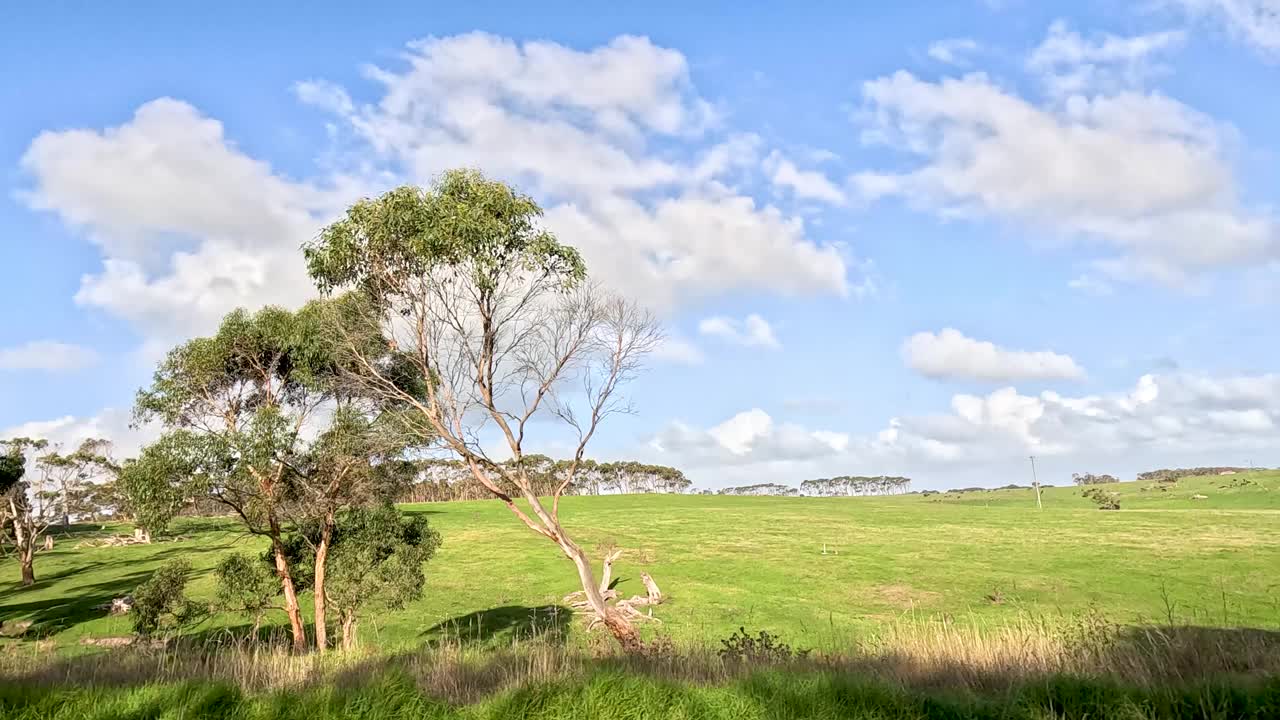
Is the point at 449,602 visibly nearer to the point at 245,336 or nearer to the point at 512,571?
the point at 512,571

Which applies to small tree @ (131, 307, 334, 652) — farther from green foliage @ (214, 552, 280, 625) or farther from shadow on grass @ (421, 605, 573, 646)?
shadow on grass @ (421, 605, 573, 646)

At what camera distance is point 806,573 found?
56.6 meters

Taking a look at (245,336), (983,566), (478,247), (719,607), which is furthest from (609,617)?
(983,566)

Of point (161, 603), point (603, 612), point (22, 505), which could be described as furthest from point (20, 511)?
point (603, 612)

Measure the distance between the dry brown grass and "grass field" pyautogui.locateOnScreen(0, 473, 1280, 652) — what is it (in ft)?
36.0

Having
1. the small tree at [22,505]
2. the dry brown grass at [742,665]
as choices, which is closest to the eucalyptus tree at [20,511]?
the small tree at [22,505]

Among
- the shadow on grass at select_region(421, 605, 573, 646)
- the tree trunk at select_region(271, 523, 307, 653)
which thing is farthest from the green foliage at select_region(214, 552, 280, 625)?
the shadow on grass at select_region(421, 605, 573, 646)

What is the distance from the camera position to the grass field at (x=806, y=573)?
39.8 metres

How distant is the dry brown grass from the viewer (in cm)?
876

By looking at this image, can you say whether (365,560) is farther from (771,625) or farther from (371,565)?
(771,625)

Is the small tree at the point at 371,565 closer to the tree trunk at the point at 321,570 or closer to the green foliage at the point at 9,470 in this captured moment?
the tree trunk at the point at 321,570

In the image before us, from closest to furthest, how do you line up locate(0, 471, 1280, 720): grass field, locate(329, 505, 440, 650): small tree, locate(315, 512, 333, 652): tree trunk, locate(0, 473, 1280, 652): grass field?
locate(0, 471, 1280, 720): grass field < locate(315, 512, 333, 652): tree trunk < locate(329, 505, 440, 650): small tree < locate(0, 473, 1280, 652): grass field

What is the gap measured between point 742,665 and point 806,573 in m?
49.3

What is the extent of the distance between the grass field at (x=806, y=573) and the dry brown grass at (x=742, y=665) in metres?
11.0
